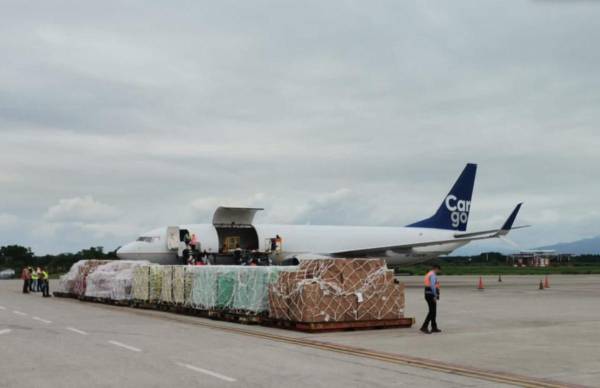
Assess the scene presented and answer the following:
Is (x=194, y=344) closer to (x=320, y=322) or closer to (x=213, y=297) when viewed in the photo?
(x=320, y=322)

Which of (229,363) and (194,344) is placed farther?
(194,344)

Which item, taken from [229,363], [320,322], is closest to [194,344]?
[229,363]

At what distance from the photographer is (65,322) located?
62.9 feet

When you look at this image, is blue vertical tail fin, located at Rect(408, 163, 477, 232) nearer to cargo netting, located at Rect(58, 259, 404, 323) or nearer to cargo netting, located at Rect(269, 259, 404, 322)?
cargo netting, located at Rect(58, 259, 404, 323)

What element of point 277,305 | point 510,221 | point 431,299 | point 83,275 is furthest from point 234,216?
point 431,299

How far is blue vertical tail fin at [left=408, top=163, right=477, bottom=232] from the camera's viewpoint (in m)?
47.2

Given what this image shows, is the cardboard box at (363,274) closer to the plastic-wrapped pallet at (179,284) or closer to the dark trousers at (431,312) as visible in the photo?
the dark trousers at (431,312)

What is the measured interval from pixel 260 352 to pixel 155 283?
40.6 ft

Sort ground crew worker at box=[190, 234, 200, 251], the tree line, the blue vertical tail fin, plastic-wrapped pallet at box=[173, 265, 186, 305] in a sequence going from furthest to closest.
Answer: the tree line
the blue vertical tail fin
ground crew worker at box=[190, 234, 200, 251]
plastic-wrapped pallet at box=[173, 265, 186, 305]

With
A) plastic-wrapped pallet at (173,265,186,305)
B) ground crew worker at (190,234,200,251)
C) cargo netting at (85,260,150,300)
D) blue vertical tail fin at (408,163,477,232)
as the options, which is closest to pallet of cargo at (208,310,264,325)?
plastic-wrapped pallet at (173,265,186,305)

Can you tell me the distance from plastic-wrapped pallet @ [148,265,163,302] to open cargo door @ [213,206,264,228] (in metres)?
11.2

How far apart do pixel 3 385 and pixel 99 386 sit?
4.57 ft

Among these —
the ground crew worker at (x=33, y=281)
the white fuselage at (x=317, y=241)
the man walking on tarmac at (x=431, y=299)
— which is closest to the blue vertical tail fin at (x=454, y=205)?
the white fuselage at (x=317, y=241)

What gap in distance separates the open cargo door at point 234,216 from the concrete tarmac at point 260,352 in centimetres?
1480
